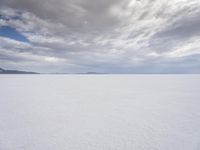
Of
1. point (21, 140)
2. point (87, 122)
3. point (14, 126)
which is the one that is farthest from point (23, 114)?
point (87, 122)

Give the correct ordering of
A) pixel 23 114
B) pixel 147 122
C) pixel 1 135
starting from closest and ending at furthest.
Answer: pixel 1 135 < pixel 147 122 < pixel 23 114

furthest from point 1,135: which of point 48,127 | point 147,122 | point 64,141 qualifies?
point 147,122

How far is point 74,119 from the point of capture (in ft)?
12.6

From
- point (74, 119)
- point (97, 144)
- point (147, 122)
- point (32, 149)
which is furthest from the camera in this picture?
point (74, 119)

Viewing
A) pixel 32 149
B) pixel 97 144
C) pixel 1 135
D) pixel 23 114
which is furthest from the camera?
pixel 23 114

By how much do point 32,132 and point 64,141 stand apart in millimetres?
881

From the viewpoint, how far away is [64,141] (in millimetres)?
2615

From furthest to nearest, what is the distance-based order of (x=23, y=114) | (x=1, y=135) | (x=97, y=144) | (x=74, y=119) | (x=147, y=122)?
(x=23, y=114) < (x=74, y=119) < (x=147, y=122) < (x=1, y=135) < (x=97, y=144)

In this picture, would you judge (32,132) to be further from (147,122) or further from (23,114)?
A: (147,122)

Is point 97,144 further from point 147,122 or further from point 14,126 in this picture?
point 14,126

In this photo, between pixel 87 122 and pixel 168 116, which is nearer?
pixel 87 122

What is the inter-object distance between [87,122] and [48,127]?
962 mm

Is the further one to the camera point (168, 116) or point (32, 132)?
point (168, 116)

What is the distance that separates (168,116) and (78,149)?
2922mm
